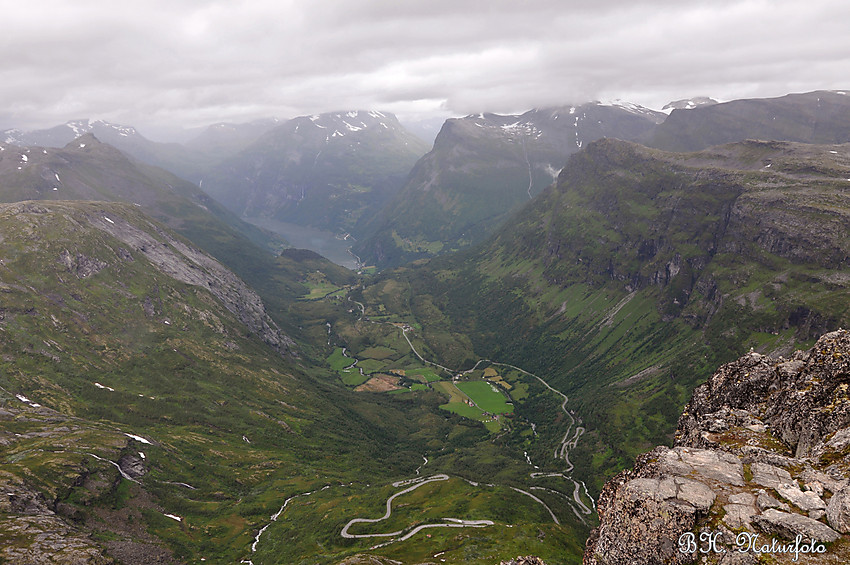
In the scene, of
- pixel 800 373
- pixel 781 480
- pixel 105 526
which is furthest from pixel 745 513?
pixel 105 526

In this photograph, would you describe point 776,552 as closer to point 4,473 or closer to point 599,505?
point 599,505

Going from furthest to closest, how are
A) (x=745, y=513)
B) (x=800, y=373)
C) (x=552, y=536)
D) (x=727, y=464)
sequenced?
(x=552, y=536) → (x=800, y=373) → (x=727, y=464) → (x=745, y=513)

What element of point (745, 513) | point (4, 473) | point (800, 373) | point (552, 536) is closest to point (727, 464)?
point (745, 513)

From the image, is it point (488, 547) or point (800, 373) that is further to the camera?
point (488, 547)

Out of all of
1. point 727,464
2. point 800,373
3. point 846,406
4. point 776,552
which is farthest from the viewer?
point 800,373

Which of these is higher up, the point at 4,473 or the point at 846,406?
the point at 846,406

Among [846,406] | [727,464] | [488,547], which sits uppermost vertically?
[846,406]
